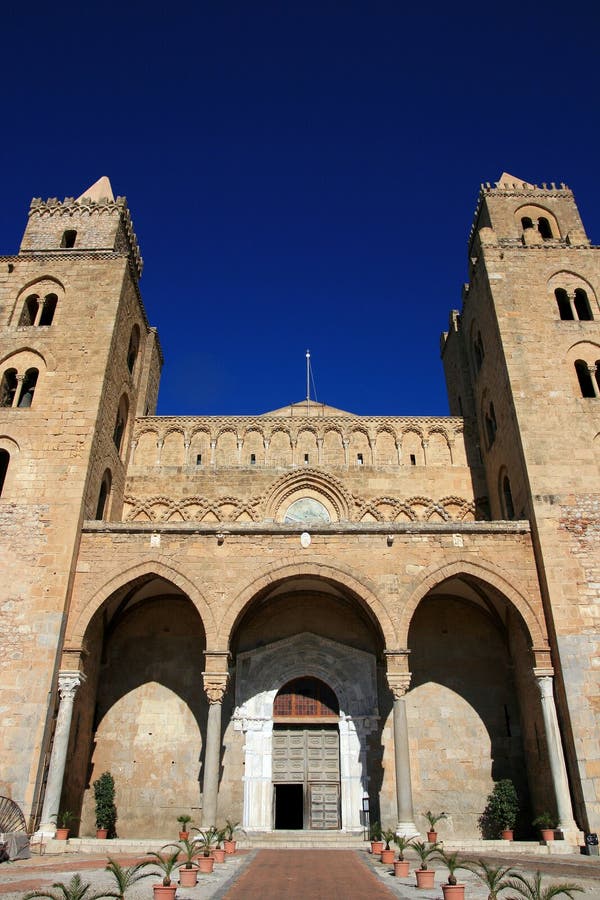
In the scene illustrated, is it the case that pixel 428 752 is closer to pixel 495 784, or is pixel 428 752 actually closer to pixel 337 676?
pixel 495 784

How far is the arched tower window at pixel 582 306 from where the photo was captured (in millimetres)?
20781

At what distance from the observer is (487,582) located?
15992 mm

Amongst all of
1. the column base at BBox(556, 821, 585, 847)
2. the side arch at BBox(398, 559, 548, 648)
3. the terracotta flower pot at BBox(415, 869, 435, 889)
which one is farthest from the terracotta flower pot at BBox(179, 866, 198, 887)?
the column base at BBox(556, 821, 585, 847)

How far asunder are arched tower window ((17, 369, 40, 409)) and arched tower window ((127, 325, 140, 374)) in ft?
12.7

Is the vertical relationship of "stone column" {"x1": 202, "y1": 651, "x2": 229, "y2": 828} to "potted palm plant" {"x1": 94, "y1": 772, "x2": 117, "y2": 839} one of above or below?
Answer: above

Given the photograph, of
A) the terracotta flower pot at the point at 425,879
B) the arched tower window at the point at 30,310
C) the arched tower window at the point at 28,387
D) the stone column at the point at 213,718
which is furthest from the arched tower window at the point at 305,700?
the arched tower window at the point at 30,310

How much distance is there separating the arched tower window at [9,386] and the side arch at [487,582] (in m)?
12.6

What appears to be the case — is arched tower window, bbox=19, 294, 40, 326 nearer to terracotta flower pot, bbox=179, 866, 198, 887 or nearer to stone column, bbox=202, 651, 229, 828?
stone column, bbox=202, 651, 229, 828

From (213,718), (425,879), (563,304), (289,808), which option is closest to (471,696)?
(289,808)

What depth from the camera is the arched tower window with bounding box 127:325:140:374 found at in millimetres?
23156

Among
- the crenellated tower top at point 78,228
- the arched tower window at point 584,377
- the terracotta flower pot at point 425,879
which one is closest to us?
the terracotta flower pot at point 425,879

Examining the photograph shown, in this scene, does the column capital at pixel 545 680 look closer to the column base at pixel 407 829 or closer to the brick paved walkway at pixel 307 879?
the column base at pixel 407 829

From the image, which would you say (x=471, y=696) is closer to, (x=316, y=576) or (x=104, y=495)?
(x=316, y=576)

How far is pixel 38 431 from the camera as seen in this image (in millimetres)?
17781
